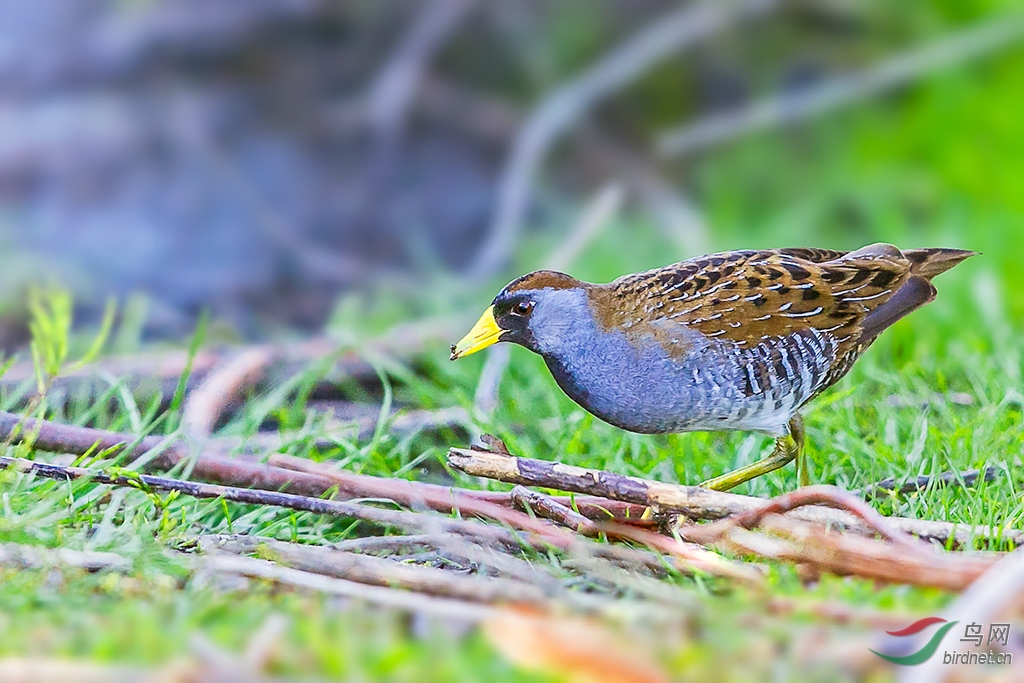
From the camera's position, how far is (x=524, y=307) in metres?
3.49

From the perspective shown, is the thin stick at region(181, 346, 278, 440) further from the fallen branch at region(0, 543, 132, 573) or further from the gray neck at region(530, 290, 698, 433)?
the gray neck at region(530, 290, 698, 433)

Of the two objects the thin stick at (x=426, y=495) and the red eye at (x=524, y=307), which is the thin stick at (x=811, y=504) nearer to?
the thin stick at (x=426, y=495)

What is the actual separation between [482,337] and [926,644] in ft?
5.42

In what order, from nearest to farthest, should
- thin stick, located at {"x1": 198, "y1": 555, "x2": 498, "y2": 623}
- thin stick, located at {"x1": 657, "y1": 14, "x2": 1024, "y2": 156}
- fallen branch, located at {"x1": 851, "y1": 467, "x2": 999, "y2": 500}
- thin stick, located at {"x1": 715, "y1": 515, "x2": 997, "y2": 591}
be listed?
thin stick, located at {"x1": 198, "y1": 555, "x2": 498, "y2": 623}, thin stick, located at {"x1": 715, "y1": 515, "x2": 997, "y2": 591}, fallen branch, located at {"x1": 851, "y1": 467, "x2": 999, "y2": 500}, thin stick, located at {"x1": 657, "y1": 14, "x2": 1024, "y2": 156}

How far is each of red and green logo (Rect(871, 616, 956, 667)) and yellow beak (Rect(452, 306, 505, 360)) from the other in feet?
5.15

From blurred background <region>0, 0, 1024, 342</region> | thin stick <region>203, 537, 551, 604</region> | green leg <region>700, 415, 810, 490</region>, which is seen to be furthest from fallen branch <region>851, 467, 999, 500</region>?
blurred background <region>0, 0, 1024, 342</region>

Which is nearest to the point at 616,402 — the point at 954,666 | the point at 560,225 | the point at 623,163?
the point at 954,666

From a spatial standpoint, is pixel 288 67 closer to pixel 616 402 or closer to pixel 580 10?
pixel 580 10

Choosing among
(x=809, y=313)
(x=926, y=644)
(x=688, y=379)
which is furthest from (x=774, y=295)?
(x=926, y=644)

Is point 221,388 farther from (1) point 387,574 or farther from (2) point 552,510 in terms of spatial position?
(1) point 387,574

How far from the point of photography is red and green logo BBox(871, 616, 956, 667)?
218 cm

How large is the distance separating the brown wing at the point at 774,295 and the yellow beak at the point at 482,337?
1.16 feet

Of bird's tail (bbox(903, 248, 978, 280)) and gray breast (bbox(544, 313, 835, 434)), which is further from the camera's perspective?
bird's tail (bbox(903, 248, 978, 280))

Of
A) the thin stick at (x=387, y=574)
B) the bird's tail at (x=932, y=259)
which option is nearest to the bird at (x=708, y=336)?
the bird's tail at (x=932, y=259)
